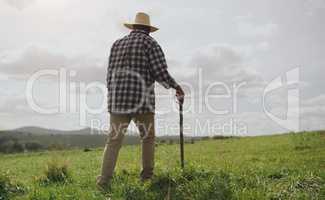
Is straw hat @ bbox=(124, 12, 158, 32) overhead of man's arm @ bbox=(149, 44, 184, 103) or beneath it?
overhead

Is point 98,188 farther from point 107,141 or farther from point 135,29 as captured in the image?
point 135,29

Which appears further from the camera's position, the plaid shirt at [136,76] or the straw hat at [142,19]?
the straw hat at [142,19]

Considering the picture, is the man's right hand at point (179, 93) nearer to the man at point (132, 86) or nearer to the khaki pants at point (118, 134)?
the man at point (132, 86)

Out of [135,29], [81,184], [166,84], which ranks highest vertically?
[135,29]

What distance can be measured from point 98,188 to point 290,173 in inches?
150

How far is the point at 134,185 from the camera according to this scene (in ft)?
25.7

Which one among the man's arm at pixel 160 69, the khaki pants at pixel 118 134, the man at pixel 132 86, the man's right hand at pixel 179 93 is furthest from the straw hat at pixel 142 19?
the khaki pants at pixel 118 134

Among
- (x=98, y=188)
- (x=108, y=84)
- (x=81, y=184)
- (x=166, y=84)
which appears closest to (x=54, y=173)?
(x=81, y=184)

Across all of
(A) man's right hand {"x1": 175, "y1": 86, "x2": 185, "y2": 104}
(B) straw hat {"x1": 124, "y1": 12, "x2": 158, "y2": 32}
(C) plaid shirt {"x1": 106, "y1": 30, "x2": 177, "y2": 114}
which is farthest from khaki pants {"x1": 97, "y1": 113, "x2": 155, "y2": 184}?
(B) straw hat {"x1": 124, "y1": 12, "x2": 158, "y2": 32}

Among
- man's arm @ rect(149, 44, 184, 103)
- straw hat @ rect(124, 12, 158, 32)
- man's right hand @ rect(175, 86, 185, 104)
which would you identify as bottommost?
man's right hand @ rect(175, 86, 185, 104)

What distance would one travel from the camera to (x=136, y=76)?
7703mm

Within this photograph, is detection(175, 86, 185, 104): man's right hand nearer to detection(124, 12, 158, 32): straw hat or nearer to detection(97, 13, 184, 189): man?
detection(97, 13, 184, 189): man

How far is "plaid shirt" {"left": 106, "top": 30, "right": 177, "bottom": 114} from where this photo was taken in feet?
25.2

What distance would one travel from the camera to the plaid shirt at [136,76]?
25.2ft
